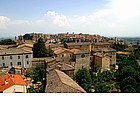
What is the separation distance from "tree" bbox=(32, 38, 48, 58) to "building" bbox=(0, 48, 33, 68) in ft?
0.25

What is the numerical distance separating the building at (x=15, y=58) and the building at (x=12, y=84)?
0.13 meters

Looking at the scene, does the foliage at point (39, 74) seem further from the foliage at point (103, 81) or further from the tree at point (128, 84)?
the tree at point (128, 84)

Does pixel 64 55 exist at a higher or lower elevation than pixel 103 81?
higher

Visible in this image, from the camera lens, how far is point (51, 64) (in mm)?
2189

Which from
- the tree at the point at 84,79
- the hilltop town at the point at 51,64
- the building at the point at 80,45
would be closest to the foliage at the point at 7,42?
the hilltop town at the point at 51,64

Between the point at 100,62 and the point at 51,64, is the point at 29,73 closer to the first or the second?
the point at 51,64

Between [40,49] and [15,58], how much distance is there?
32cm

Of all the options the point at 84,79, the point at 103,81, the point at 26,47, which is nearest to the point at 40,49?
the point at 26,47

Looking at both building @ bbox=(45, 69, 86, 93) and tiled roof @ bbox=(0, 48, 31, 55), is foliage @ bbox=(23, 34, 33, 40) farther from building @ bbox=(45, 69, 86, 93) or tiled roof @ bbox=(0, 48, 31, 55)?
building @ bbox=(45, 69, 86, 93)

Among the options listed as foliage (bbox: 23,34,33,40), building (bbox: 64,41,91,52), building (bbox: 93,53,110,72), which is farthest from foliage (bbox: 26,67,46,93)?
building (bbox: 93,53,110,72)

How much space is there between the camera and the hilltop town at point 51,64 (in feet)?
6.89
